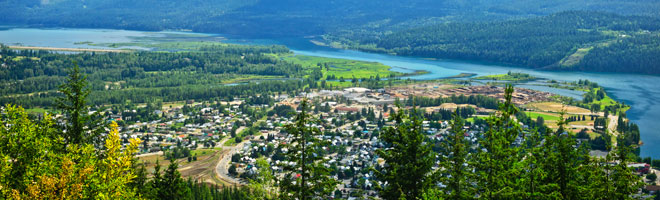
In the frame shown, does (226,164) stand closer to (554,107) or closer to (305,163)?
(305,163)

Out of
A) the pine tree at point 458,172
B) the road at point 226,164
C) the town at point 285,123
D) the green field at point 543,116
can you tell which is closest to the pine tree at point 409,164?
the pine tree at point 458,172

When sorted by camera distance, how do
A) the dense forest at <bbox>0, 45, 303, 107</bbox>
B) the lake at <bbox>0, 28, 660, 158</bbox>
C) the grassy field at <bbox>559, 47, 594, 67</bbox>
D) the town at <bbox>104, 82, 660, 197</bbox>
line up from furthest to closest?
the grassy field at <bbox>559, 47, 594, 67</bbox> → the dense forest at <bbox>0, 45, 303, 107</bbox> → the lake at <bbox>0, 28, 660, 158</bbox> → the town at <bbox>104, 82, 660, 197</bbox>

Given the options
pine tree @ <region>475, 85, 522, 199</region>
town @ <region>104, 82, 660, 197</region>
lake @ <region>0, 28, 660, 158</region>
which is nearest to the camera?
pine tree @ <region>475, 85, 522, 199</region>

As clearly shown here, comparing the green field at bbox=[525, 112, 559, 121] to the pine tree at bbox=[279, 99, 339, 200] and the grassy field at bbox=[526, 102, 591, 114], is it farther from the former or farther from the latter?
the pine tree at bbox=[279, 99, 339, 200]

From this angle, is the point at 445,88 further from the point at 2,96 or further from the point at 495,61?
the point at 2,96

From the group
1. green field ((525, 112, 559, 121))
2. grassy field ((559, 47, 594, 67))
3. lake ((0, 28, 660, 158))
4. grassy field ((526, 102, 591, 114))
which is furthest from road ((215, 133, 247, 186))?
grassy field ((559, 47, 594, 67))

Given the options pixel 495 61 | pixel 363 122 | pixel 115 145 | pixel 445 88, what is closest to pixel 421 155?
pixel 115 145

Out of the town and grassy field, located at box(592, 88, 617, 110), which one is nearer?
the town

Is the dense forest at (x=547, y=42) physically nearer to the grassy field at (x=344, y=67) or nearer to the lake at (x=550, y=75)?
the lake at (x=550, y=75)
